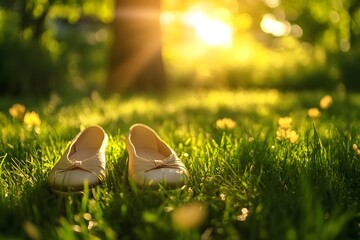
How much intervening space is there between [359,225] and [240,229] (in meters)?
0.53

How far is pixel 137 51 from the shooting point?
33.5 feet

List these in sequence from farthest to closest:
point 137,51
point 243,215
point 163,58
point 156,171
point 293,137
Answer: point 163,58 < point 137,51 < point 293,137 < point 156,171 < point 243,215

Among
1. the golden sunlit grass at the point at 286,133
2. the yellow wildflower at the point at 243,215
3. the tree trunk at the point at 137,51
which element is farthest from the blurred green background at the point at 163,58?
the yellow wildflower at the point at 243,215

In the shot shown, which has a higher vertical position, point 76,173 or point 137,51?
point 76,173

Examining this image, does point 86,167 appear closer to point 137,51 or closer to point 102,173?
point 102,173

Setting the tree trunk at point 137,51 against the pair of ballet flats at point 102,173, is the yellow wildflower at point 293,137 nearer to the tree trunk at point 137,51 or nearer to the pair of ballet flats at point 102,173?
the pair of ballet flats at point 102,173

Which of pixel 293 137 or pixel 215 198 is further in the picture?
pixel 293 137

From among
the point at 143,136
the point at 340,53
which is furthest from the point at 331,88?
the point at 143,136

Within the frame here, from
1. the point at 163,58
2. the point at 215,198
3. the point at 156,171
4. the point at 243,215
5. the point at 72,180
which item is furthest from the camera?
the point at 163,58

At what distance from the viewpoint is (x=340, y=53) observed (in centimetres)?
1348

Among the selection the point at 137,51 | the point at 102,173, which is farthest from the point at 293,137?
the point at 137,51

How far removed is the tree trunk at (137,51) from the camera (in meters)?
9.98

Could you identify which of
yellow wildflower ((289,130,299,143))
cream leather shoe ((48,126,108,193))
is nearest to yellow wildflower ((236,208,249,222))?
cream leather shoe ((48,126,108,193))

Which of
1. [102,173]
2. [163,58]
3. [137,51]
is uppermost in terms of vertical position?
[102,173]
